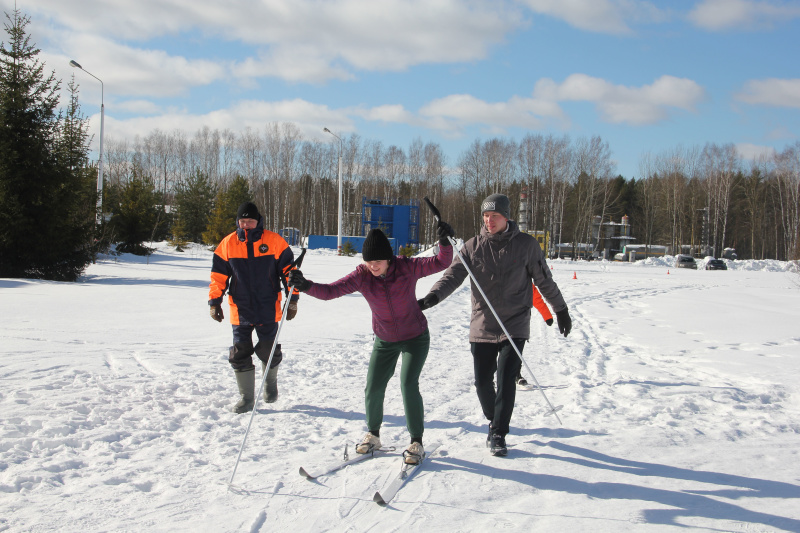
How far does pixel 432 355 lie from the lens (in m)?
7.68

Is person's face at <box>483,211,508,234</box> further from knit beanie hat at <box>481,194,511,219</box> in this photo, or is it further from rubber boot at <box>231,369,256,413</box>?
rubber boot at <box>231,369,256,413</box>

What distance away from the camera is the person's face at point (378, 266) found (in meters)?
3.74

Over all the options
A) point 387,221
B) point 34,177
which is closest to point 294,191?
point 387,221

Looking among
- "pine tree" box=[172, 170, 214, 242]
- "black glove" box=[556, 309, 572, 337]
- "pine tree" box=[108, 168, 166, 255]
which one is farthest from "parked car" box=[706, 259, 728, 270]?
"black glove" box=[556, 309, 572, 337]

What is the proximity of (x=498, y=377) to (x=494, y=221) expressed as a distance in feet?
3.74

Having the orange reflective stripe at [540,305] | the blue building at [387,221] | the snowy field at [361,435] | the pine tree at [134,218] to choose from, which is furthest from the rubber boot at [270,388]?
the blue building at [387,221]

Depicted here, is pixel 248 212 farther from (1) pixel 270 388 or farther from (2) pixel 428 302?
(2) pixel 428 302

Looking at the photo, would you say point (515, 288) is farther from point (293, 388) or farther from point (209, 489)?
point (293, 388)

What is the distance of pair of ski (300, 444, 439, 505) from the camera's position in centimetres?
324

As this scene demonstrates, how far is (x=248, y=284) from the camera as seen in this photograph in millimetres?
4949

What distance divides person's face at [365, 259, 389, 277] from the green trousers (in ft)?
1.60

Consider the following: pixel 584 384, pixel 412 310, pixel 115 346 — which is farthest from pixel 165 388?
pixel 584 384

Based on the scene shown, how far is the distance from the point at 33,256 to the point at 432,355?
1221 cm

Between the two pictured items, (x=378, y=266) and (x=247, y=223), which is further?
(x=247, y=223)
